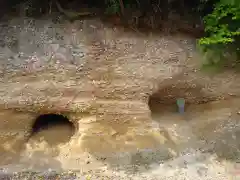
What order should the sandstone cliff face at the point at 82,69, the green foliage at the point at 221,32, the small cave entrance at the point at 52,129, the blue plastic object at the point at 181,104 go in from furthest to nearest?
the blue plastic object at the point at 181,104 → the small cave entrance at the point at 52,129 → the sandstone cliff face at the point at 82,69 → the green foliage at the point at 221,32

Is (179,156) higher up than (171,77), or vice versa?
(171,77)

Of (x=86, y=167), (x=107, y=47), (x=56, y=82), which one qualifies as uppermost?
(x=107, y=47)

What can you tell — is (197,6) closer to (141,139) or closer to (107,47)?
(107,47)

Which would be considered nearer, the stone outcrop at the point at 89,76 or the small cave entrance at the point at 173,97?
the stone outcrop at the point at 89,76

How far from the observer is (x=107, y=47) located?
753 cm

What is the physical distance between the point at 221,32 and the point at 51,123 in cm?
470

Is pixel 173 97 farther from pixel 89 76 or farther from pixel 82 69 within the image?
pixel 82 69

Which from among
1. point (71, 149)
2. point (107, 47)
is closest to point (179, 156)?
point (71, 149)

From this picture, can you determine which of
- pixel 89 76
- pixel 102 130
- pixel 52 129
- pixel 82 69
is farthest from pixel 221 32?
pixel 52 129

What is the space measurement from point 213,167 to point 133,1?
431 cm

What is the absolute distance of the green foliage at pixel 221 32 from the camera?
7051 mm

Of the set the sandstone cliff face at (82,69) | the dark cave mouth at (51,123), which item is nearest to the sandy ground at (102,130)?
the sandstone cliff face at (82,69)

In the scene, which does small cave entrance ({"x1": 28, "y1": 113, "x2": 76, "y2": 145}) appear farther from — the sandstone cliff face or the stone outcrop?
the sandstone cliff face

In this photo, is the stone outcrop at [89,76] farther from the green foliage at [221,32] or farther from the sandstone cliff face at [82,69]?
the green foliage at [221,32]
